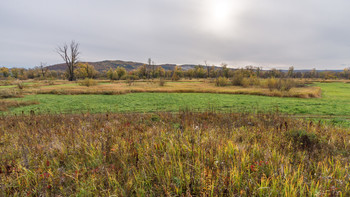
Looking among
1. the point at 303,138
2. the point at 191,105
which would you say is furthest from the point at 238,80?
the point at 303,138

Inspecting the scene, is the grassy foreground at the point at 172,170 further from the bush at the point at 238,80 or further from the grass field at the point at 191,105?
the bush at the point at 238,80

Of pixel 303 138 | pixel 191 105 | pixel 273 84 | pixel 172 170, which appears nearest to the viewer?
pixel 172 170

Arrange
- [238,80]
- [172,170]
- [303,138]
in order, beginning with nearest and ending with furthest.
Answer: [172,170]
[303,138]
[238,80]

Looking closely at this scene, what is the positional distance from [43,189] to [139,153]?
185 cm

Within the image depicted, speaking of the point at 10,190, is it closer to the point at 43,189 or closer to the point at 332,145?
the point at 43,189

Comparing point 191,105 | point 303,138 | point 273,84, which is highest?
point 273,84

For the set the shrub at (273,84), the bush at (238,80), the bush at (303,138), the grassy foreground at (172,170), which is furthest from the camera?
the bush at (238,80)

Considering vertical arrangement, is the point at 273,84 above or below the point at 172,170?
above

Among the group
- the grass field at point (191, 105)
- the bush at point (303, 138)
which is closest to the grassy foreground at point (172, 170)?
the bush at point (303, 138)

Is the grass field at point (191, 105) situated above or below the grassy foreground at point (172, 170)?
below

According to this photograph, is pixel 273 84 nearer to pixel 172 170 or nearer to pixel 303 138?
pixel 303 138

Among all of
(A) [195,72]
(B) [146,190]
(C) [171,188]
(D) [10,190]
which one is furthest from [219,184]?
(A) [195,72]

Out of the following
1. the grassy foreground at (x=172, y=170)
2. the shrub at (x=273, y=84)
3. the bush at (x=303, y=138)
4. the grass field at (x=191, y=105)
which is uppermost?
the shrub at (x=273, y=84)

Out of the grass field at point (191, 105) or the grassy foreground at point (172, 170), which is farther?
the grass field at point (191, 105)
